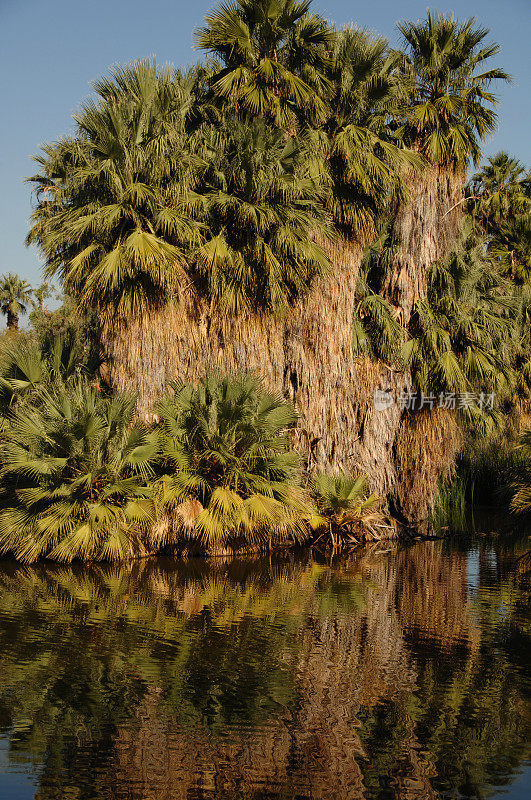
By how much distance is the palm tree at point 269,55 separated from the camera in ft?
46.3

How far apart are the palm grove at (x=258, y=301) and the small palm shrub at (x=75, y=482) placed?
0.14 ft

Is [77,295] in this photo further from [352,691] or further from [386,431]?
[352,691]

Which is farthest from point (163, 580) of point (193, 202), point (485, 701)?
point (193, 202)

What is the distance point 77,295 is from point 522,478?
8415mm

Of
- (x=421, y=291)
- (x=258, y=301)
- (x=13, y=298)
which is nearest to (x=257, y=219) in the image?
(x=258, y=301)

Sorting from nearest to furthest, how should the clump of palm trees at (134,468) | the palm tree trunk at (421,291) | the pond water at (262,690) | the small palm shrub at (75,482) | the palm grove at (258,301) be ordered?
the pond water at (262,690) → the small palm shrub at (75,482) → the clump of palm trees at (134,468) → the palm grove at (258,301) → the palm tree trunk at (421,291)

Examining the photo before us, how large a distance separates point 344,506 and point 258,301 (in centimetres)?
432

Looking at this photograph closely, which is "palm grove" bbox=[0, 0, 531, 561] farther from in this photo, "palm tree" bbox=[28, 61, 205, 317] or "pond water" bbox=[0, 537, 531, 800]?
"pond water" bbox=[0, 537, 531, 800]

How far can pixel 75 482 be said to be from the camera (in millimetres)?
11070

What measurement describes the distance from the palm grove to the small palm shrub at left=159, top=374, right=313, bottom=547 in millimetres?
40

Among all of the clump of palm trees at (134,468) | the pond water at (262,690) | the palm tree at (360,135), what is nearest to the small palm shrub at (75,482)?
the clump of palm trees at (134,468)

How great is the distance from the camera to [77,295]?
13344 mm

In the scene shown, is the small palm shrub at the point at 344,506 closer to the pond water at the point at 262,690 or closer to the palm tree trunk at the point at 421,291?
the palm tree trunk at the point at 421,291

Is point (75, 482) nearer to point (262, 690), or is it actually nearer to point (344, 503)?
point (344, 503)
